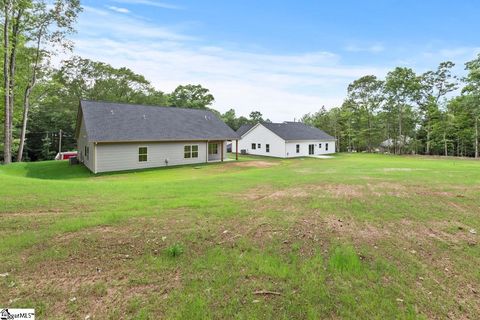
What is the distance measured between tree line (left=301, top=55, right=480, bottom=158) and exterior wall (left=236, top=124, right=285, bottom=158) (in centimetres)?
1675

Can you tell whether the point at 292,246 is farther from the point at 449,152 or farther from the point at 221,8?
the point at 449,152

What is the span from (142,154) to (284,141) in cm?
1896

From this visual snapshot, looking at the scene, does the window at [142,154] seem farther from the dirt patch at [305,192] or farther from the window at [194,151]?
the dirt patch at [305,192]

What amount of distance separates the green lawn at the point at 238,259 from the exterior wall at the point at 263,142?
2682 cm

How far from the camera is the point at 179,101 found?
160ft

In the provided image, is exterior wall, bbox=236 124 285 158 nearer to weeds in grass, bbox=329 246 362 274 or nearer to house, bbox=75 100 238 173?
house, bbox=75 100 238 173

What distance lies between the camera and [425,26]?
16.4 meters

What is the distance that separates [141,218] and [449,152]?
167 ft

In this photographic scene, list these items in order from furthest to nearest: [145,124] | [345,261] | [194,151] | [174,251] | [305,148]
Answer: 1. [305,148]
2. [194,151]
3. [145,124]
4. [174,251]
5. [345,261]

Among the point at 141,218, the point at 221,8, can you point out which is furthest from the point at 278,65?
the point at 141,218

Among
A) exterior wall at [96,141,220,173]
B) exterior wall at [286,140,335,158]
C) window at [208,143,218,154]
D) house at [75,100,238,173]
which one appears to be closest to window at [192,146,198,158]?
house at [75,100,238,173]

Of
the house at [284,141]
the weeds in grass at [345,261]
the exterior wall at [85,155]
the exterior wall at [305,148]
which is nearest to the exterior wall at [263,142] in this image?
the house at [284,141]

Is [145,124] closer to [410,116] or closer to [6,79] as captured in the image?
[6,79]

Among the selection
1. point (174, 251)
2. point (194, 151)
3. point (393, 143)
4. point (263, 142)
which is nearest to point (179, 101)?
point (263, 142)
